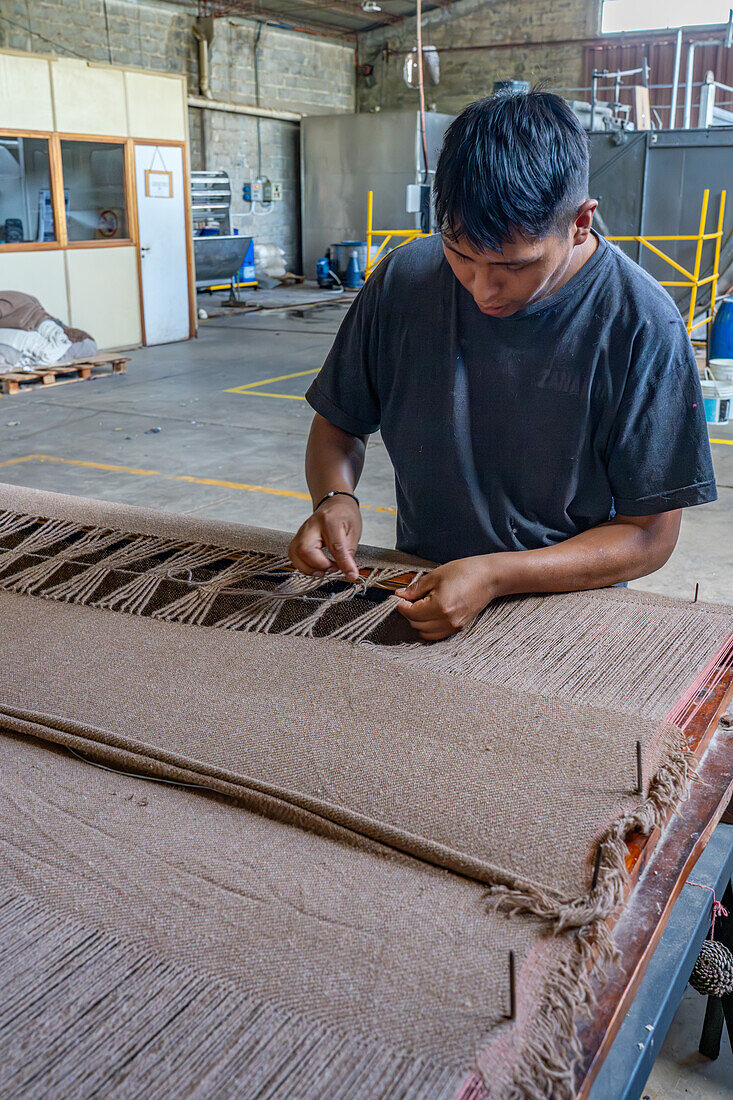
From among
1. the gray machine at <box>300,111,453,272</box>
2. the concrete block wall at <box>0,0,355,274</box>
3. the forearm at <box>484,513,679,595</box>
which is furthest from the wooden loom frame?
the gray machine at <box>300,111,453,272</box>

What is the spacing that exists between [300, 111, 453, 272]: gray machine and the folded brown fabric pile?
1365cm

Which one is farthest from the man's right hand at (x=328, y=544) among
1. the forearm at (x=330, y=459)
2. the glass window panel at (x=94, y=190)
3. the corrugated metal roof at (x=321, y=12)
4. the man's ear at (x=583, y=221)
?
the corrugated metal roof at (x=321, y=12)

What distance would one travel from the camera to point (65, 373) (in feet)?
25.8

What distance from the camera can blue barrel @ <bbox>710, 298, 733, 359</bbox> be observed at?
6.79 metres

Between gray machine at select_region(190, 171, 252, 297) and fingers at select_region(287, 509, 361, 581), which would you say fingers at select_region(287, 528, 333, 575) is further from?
gray machine at select_region(190, 171, 252, 297)

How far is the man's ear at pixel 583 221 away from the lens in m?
1.17

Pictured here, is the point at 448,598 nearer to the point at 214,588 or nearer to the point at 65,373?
the point at 214,588

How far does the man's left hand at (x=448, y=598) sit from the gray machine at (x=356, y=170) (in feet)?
44.5

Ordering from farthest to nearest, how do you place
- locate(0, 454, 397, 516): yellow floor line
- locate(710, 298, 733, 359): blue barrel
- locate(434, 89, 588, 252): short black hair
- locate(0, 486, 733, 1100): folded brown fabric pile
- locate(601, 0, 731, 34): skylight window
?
locate(601, 0, 731, 34): skylight window
locate(710, 298, 733, 359): blue barrel
locate(0, 454, 397, 516): yellow floor line
locate(434, 89, 588, 252): short black hair
locate(0, 486, 733, 1100): folded brown fabric pile

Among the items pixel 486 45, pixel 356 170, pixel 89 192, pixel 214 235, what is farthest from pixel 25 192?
pixel 486 45

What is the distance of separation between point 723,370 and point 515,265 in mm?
5341

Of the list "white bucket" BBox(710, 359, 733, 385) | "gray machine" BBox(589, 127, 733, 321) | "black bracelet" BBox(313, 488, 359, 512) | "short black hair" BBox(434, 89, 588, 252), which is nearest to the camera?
"short black hair" BBox(434, 89, 588, 252)

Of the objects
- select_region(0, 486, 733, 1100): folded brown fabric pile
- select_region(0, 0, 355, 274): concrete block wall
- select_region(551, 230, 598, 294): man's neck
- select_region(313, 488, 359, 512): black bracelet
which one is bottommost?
select_region(0, 486, 733, 1100): folded brown fabric pile

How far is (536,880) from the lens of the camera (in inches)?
29.8
